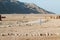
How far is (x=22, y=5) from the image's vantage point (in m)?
128

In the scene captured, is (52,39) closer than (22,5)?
Yes

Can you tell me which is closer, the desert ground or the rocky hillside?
the desert ground

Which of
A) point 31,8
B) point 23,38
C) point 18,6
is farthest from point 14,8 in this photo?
point 23,38

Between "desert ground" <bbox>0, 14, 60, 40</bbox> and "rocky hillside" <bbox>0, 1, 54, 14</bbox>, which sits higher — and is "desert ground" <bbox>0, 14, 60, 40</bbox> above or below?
above

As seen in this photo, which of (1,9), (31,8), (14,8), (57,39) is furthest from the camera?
(31,8)

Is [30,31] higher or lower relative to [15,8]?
higher

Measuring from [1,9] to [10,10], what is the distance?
18.6 ft

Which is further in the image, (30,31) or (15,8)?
(15,8)

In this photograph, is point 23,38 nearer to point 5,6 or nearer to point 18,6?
point 5,6

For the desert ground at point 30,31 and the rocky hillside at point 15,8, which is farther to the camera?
the rocky hillside at point 15,8

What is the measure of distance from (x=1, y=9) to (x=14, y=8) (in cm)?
1122

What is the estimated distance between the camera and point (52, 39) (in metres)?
14.9

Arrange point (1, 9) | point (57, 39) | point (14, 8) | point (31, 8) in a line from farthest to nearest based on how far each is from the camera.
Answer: point (31, 8)
point (14, 8)
point (1, 9)
point (57, 39)

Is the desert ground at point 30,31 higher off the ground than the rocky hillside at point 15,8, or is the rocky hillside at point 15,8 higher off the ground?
the desert ground at point 30,31
